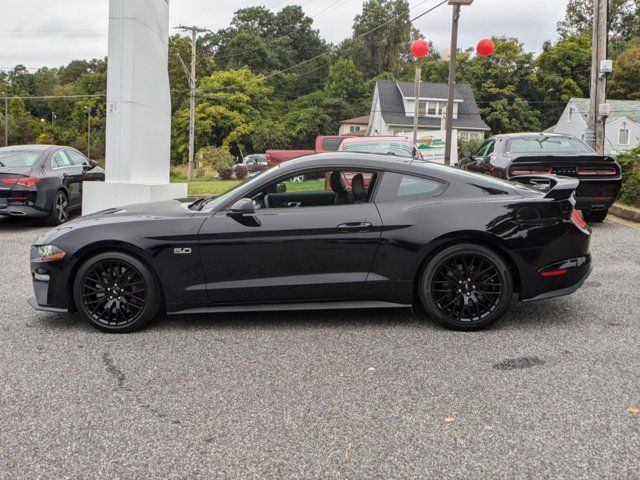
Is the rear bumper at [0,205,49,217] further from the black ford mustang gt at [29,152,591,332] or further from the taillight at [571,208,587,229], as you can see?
the taillight at [571,208,587,229]

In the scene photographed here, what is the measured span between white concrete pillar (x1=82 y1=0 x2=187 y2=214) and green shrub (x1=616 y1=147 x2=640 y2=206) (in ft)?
28.5

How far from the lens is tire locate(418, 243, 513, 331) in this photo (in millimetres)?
4758

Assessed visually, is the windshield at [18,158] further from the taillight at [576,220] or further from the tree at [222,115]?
the tree at [222,115]

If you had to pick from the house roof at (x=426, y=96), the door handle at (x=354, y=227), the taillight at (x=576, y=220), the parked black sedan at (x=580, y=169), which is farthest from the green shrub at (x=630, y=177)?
the house roof at (x=426, y=96)

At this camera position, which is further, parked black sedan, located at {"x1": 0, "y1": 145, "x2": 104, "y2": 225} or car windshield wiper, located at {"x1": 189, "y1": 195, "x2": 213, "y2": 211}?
parked black sedan, located at {"x1": 0, "y1": 145, "x2": 104, "y2": 225}

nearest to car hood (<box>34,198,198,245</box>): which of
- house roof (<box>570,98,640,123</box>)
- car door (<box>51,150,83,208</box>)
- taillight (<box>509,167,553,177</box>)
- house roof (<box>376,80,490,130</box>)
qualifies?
taillight (<box>509,167,553,177</box>)

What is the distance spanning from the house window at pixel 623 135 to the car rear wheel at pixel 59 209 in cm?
5284

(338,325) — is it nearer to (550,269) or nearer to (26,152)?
(550,269)

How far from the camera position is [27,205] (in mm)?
10047

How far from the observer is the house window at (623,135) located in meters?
53.2

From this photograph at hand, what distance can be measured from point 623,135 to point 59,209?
175 feet

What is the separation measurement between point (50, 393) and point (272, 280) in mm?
1757

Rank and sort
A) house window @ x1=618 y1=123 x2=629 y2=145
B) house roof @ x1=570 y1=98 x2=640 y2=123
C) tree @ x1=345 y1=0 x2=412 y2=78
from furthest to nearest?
tree @ x1=345 y1=0 x2=412 y2=78 → house roof @ x1=570 y1=98 x2=640 y2=123 → house window @ x1=618 y1=123 x2=629 y2=145

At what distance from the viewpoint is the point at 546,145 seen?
422 inches
